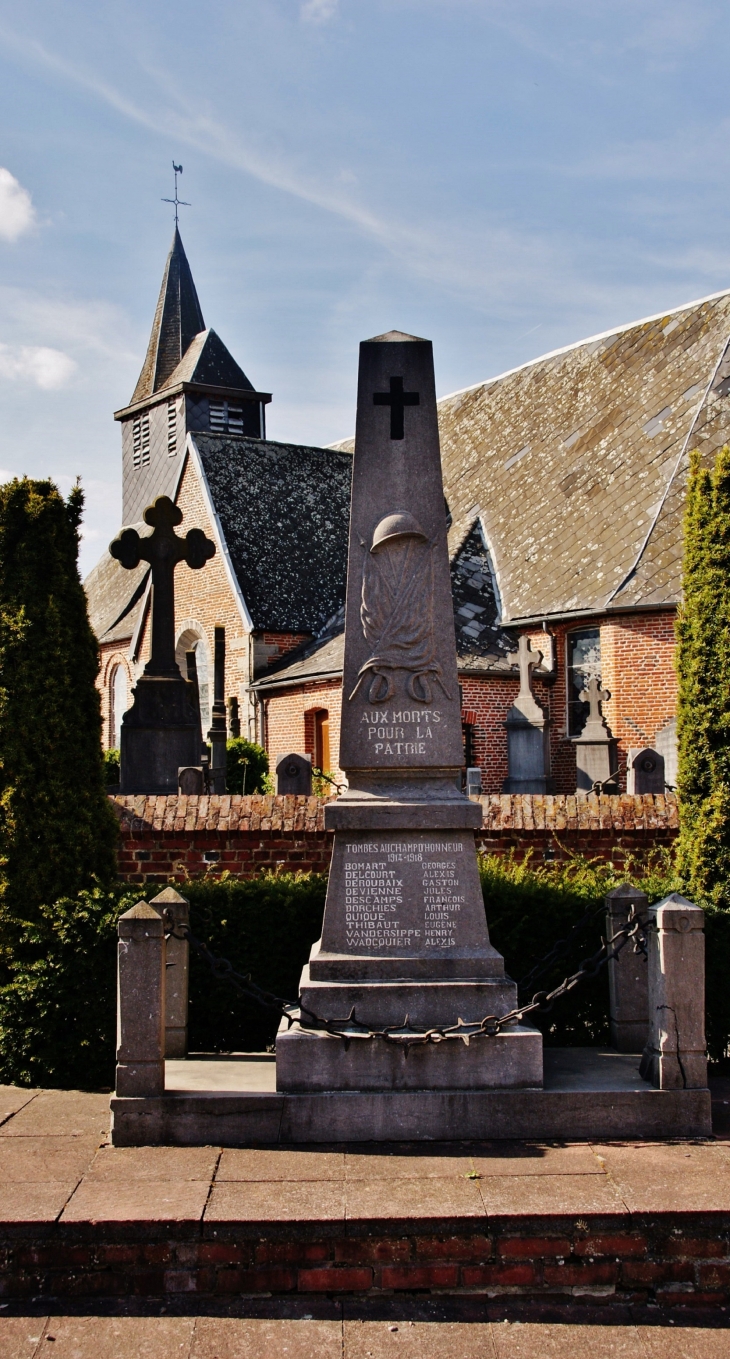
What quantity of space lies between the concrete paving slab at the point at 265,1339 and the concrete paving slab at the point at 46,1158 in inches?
34.5

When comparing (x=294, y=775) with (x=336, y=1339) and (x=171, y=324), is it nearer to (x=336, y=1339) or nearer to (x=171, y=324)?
(x=336, y=1339)

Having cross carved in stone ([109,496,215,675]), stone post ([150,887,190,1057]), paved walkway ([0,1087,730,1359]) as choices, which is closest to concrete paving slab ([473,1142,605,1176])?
paved walkway ([0,1087,730,1359])

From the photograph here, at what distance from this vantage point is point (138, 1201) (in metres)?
4.08

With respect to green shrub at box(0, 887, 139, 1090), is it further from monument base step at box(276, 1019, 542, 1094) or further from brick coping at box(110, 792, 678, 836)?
brick coping at box(110, 792, 678, 836)

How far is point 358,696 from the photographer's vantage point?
556 centimetres

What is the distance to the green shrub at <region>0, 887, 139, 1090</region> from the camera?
19.1 ft

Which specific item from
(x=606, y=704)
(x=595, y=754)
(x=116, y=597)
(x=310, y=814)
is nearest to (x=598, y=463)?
(x=606, y=704)

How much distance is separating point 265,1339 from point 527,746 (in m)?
14.2

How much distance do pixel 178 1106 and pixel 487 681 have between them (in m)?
14.8

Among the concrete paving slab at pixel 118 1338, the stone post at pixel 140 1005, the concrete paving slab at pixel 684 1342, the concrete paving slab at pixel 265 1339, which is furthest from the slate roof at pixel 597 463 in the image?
the concrete paving slab at pixel 118 1338

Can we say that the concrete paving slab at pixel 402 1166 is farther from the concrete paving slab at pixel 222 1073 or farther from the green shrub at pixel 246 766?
the green shrub at pixel 246 766

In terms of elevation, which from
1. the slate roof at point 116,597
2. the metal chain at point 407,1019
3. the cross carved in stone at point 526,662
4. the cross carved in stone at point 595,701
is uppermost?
the slate roof at point 116,597

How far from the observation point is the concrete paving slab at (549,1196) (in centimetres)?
397

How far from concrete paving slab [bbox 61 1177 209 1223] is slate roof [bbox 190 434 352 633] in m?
19.8
